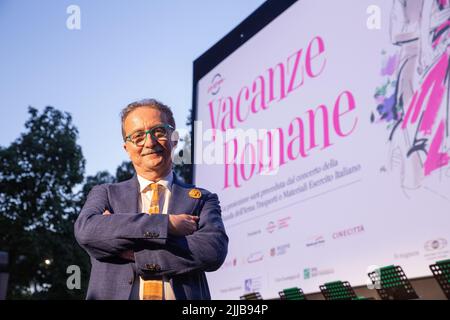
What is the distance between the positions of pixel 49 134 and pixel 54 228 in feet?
Result: 11.4

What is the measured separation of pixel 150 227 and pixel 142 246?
8 centimetres

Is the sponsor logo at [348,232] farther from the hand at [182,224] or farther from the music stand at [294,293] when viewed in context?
the hand at [182,224]

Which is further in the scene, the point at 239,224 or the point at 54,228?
the point at 54,228

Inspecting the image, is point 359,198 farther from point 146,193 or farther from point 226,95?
point 146,193

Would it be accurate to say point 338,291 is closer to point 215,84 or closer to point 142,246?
point 215,84

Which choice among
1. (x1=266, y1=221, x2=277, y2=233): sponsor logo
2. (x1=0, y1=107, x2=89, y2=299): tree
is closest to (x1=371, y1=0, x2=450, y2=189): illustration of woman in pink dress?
(x1=266, y1=221, x2=277, y2=233): sponsor logo

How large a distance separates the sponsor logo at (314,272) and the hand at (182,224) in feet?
14.9

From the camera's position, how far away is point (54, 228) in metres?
21.3

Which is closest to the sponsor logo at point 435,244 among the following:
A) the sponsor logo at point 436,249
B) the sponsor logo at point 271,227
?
the sponsor logo at point 436,249

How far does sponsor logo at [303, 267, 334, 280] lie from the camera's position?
634cm

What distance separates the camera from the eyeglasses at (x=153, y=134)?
6.43 ft

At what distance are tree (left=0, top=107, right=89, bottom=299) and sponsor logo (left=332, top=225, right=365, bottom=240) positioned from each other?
50.4ft

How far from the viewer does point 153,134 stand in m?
1.96
